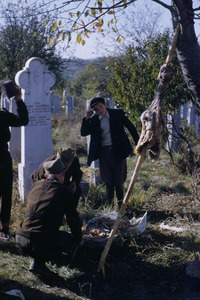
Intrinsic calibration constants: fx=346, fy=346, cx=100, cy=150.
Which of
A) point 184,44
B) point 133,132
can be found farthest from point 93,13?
point 133,132

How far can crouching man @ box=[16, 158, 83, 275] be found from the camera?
11.1 feet

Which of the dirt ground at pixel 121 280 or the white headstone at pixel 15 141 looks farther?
the white headstone at pixel 15 141

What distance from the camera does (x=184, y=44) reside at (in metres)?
3.28

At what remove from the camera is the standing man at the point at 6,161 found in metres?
4.40

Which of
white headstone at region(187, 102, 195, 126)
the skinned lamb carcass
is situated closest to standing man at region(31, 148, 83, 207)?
the skinned lamb carcass

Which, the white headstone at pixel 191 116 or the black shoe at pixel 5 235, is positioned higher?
the white headstone at pixel 191 116

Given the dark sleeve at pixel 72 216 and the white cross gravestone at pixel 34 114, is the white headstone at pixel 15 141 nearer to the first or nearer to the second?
the white cross gravestone at pixel 34 114

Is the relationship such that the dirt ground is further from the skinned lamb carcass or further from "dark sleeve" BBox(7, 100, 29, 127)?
"dark sleeve" BBox(7, 100, 29, 127)

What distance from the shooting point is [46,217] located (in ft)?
11.2

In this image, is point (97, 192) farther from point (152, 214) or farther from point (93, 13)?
point (93, 13)

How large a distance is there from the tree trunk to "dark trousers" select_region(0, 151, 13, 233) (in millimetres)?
2447

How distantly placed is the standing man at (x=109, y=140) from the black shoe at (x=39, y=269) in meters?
2.04

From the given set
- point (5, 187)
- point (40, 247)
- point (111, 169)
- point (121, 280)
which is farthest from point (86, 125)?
point (121, 280)

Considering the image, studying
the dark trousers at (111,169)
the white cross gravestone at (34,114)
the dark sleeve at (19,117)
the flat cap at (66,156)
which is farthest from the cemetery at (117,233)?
the dark sleeve at (19,117)
